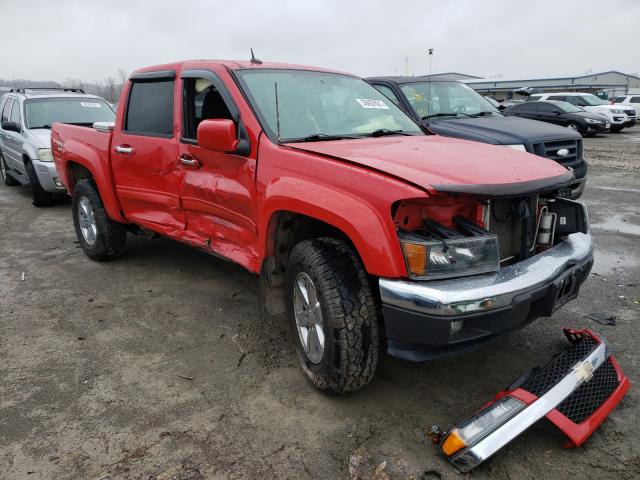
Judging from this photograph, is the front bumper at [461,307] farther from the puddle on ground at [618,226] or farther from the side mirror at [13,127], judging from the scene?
the side mirror at [13,127]

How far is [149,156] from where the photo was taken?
411 centimetres

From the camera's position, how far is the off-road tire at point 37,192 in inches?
307

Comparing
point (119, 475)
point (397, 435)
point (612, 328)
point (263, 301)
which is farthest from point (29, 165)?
point (612, 328)

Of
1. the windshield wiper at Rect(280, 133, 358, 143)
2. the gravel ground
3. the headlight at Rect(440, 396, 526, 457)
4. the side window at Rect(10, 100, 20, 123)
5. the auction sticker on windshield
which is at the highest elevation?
the side window at Rect(10, 100, 20, 123)

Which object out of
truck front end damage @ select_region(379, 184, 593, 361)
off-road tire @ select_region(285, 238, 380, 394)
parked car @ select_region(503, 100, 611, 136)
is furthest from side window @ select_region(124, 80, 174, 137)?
parked car @ select_region(503, 100, 611, 136)

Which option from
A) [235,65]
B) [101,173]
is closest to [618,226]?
[235,65]

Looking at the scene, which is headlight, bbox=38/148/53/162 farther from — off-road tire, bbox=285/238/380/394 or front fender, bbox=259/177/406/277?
off-road tire, bbox=285/238/380/394

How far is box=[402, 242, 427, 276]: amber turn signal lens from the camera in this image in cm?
229

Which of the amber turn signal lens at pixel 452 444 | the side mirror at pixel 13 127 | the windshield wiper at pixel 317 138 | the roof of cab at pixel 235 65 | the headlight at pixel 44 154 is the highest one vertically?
the roof of cab at pixel 235 65

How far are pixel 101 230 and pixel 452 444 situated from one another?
3973mm

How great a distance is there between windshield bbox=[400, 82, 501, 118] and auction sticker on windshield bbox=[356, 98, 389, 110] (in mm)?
3172

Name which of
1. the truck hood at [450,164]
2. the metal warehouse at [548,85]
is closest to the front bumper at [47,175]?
the truck hood at [450,164]

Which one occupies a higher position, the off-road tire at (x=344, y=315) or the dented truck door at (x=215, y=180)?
the dented truck door at (x=215, y=180)

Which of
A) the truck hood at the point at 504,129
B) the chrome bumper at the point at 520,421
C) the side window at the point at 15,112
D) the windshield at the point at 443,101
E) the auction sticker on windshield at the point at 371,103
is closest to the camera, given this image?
the chrome bumper at the point at 520,421
